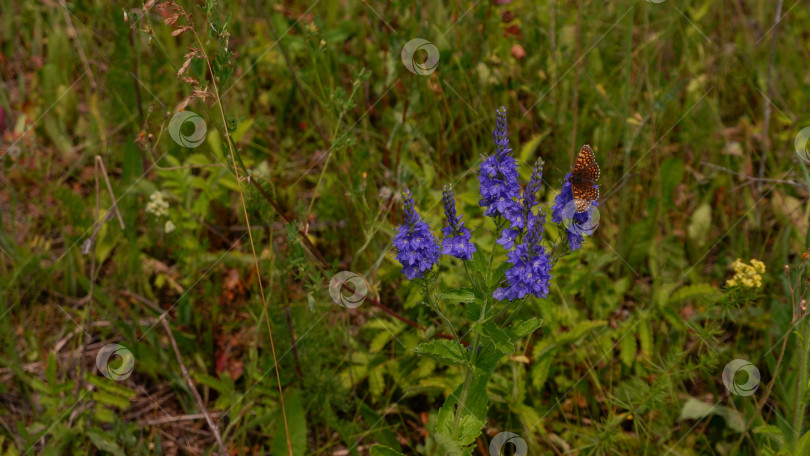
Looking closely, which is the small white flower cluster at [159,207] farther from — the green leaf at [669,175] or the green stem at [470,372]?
the green leaf at [669,175]

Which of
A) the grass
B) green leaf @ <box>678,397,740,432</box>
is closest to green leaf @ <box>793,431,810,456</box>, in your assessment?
the grass

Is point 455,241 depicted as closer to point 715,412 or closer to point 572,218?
point 572,218

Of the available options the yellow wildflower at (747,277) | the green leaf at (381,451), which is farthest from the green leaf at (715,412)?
the green leaf at (381,451)

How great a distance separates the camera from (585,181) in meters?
1.79

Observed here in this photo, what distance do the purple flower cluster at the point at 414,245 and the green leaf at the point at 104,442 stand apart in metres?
1.39

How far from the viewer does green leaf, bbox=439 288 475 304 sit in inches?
68.4

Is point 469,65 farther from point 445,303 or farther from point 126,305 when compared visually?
point 126,305

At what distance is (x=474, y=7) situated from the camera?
11.3 feet

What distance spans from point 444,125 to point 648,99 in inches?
37.9

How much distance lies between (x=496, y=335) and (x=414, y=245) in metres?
0.31

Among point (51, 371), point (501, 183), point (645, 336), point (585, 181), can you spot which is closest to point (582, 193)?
point (585, 181)

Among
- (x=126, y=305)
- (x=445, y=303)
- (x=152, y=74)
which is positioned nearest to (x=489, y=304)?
(x=445, y=303)

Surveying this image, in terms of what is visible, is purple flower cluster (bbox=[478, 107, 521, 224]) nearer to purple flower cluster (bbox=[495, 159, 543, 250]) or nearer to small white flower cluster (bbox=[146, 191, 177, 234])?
purple flower cluster (bbox=[495, 159, 543, 250])

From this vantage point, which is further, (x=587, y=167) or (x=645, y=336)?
(x=645, y=336)
